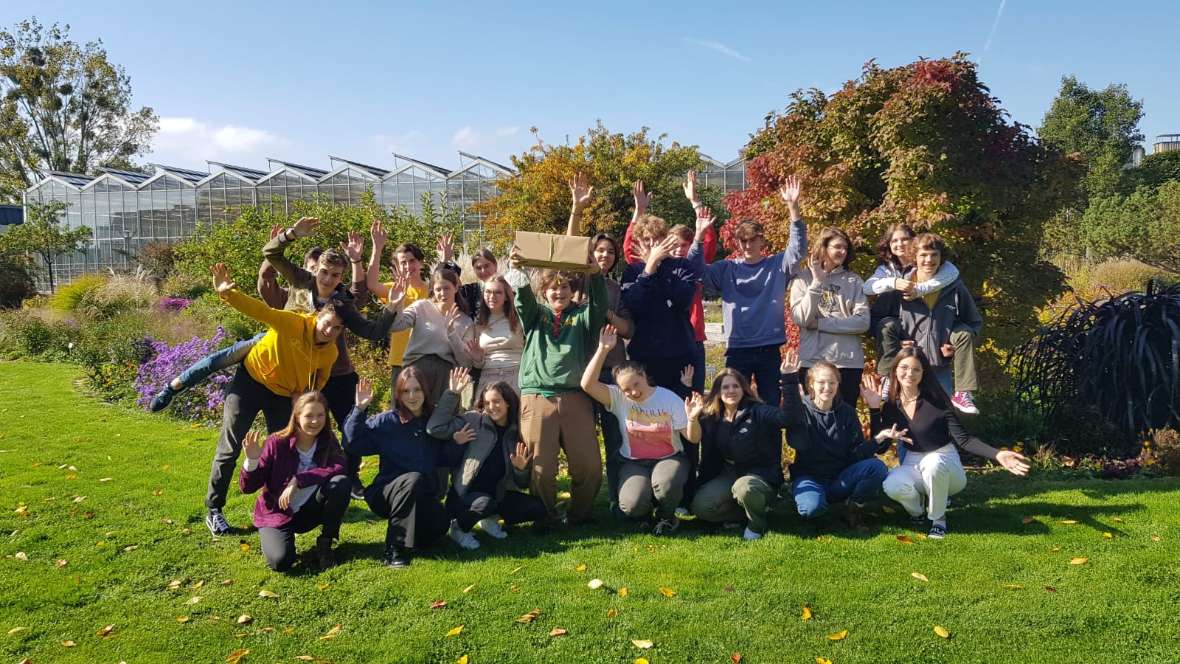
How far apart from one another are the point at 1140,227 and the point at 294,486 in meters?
21.8

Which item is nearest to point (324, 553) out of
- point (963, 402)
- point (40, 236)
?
point (963, 402)

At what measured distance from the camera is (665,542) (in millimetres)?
4480

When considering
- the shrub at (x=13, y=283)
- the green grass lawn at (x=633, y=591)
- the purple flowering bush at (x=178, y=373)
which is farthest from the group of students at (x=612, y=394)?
the shrub at (x=13, y=283)

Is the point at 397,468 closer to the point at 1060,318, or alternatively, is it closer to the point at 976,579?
the point at 976,579

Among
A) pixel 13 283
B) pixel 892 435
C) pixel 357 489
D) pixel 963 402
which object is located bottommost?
pixel 357 489

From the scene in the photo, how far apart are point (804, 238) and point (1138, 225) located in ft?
62.5

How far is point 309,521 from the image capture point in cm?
434

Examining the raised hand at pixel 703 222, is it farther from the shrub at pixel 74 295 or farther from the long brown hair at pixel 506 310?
the shrub at pixel 74 295

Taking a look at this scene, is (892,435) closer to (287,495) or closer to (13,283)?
Answer: (287,495)

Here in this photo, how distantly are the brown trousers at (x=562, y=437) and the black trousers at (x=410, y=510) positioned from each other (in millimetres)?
636

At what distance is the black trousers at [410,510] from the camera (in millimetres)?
4266

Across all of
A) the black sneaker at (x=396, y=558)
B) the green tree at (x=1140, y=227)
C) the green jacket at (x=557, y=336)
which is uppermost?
the green tree at (x=1140, y=227)

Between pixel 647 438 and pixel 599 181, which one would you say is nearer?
pixel 647 438

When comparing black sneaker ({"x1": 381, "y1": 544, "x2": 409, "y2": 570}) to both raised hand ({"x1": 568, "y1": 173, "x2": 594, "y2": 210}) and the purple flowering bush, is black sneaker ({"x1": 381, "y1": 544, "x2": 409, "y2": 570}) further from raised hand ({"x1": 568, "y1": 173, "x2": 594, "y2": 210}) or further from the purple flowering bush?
the purple flowering bush
